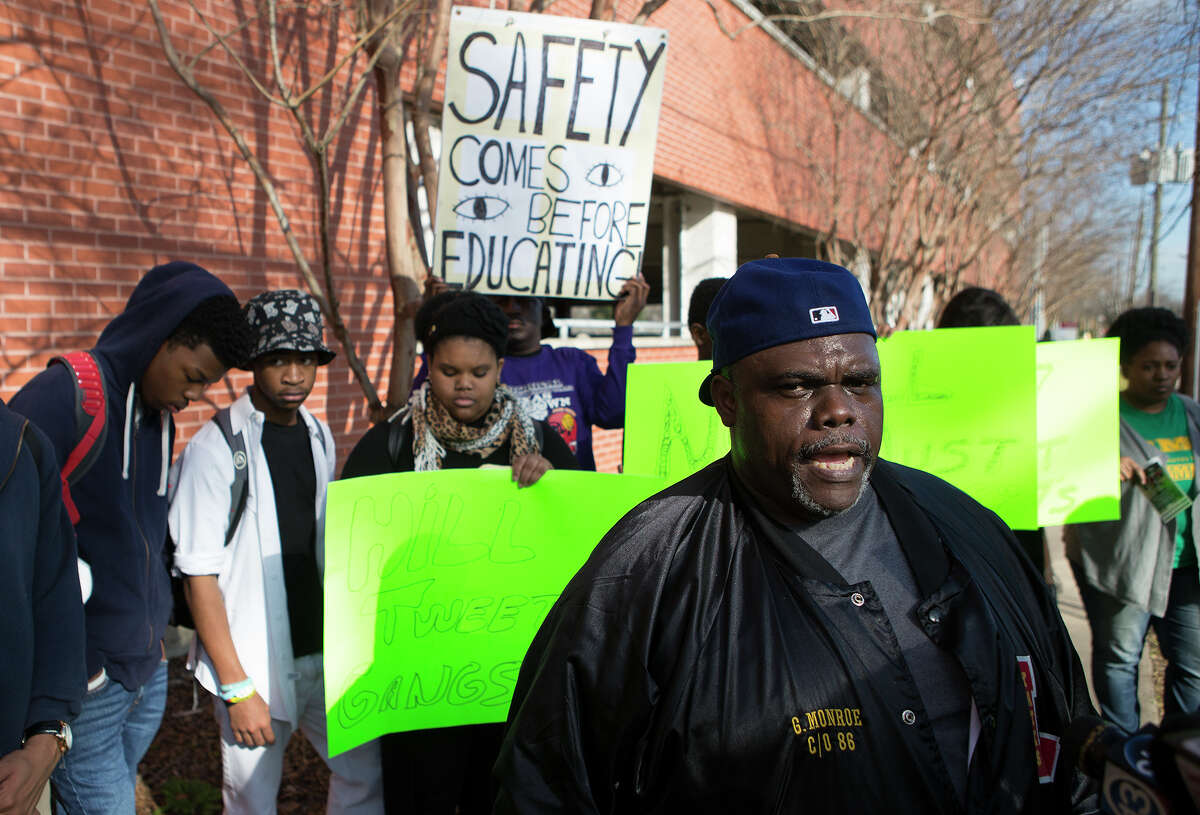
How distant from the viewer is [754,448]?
153 centimetres

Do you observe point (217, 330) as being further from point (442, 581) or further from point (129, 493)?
point (442, 581)

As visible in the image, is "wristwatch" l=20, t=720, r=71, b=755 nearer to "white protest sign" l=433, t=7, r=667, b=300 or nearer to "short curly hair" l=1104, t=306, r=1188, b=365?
"white protest sign" l=433, t=7, r=667, b=300

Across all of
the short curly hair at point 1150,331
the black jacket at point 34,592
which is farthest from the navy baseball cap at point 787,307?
the short curly hair at point 1150,331

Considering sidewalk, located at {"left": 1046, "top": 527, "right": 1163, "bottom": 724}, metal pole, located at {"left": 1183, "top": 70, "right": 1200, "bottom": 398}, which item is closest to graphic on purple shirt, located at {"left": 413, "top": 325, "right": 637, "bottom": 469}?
sidewalk, located at {"left": 1046, "top": 527, "right": 1163, "bottom": 724}

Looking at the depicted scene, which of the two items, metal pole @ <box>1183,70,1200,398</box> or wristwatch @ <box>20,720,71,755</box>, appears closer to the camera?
wristwatch @ <box>20,720,71,755</box>

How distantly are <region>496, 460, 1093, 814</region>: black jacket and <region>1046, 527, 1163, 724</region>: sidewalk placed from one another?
2.57 m

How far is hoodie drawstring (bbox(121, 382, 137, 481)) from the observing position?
2.22 meters

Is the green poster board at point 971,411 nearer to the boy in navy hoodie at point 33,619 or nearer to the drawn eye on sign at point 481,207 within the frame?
the drawn eye on sign at point 481,207

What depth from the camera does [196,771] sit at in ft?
12.8

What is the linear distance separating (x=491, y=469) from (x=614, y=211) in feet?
4.98

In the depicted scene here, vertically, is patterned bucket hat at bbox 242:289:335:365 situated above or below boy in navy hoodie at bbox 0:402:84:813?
above

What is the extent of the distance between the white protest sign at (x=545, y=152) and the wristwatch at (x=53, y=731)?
207 centimetres

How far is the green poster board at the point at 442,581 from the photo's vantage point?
2350mm

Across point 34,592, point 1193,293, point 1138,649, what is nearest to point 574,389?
point 34,592
